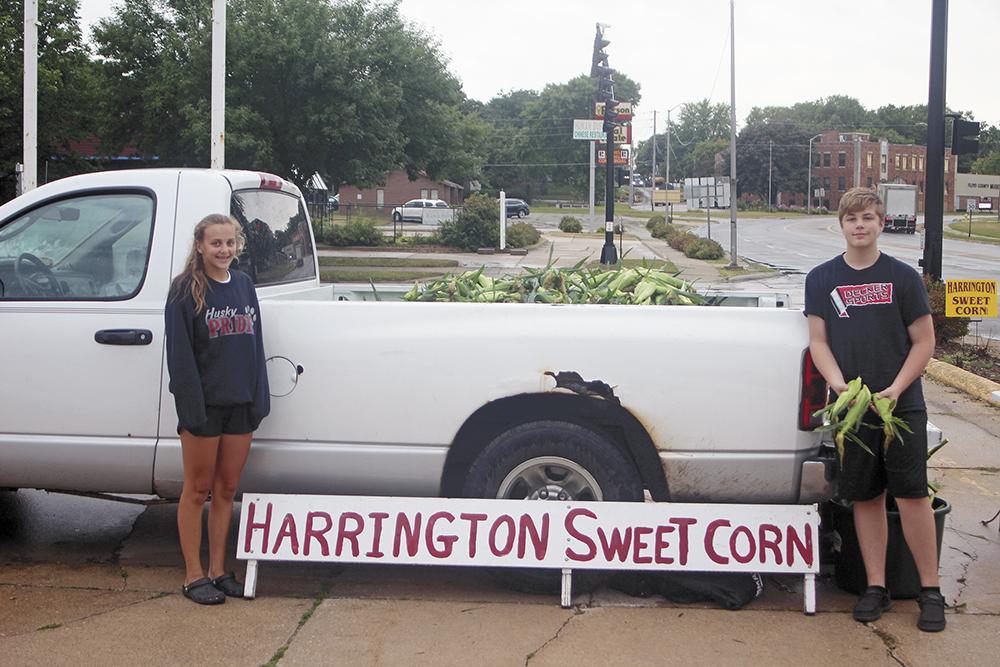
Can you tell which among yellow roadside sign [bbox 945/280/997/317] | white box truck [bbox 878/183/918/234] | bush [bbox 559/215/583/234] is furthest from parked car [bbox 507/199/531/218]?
yellow roadside sign [bbox 945/280/997/317]

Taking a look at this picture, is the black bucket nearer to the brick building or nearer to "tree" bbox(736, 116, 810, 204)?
the brick building

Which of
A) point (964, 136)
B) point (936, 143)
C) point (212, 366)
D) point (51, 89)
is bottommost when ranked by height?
point (212, 366)

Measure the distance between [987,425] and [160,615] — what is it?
6.75 meters

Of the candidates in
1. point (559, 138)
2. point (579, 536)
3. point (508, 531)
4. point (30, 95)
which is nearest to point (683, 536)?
point (579, 536)

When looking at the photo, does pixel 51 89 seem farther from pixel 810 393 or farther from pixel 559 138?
pixel 559 138

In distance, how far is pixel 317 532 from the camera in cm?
400

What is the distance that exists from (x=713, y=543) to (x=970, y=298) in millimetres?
7238

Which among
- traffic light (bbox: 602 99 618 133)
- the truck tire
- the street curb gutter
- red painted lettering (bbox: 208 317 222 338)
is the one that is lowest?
the street curb gutter

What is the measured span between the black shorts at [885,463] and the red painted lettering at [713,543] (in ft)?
1.71

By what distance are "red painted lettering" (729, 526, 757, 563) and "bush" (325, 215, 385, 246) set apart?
29.2 meters

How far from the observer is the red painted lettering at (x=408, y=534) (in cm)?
394

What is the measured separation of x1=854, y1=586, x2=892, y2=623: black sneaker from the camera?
3.80 meters

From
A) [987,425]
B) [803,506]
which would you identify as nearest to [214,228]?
[803,506]

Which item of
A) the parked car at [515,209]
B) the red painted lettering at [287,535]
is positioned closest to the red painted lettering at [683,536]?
the red painted lettering at [287,535]
